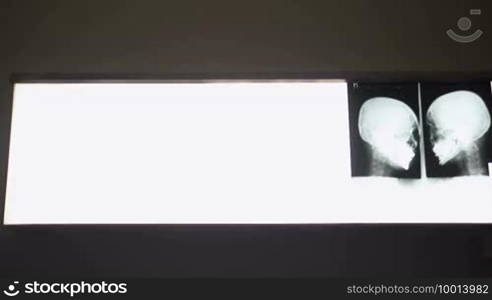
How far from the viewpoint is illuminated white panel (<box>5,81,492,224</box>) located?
175cm

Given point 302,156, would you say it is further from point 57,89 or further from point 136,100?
point 57,89

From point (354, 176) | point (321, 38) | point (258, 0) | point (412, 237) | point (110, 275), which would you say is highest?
point (258, 0)

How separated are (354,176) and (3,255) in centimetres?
115

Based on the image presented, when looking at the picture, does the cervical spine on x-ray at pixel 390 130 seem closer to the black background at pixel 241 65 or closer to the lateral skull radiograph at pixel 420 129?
the lateral skull radiograph at pixel 420 129

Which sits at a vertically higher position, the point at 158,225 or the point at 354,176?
the point at 354,176

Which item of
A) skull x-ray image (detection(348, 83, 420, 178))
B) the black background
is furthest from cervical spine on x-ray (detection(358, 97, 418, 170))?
the black background

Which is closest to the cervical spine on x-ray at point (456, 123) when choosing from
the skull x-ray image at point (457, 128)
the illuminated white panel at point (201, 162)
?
the skull x-ray image at point (457, 128)

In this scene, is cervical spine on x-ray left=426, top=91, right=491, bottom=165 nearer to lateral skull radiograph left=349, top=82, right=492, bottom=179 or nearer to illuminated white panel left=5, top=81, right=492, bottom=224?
lateral skull radiograph left=349, top=82, right=492, bottom=179

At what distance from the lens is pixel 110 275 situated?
1.77m

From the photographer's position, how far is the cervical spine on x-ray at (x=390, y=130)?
5.86ft

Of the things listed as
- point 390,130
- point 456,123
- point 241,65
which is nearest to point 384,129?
point 390,130

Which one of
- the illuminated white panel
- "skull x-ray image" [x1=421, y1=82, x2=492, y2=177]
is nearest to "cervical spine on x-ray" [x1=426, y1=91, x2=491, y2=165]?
"skull x-ray image" [x1=421, y1=82, x2=492, y2=177]

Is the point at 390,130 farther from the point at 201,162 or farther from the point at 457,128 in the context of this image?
the point at 201,162

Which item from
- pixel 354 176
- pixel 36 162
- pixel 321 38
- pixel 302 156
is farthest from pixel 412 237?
pixel 36 162
